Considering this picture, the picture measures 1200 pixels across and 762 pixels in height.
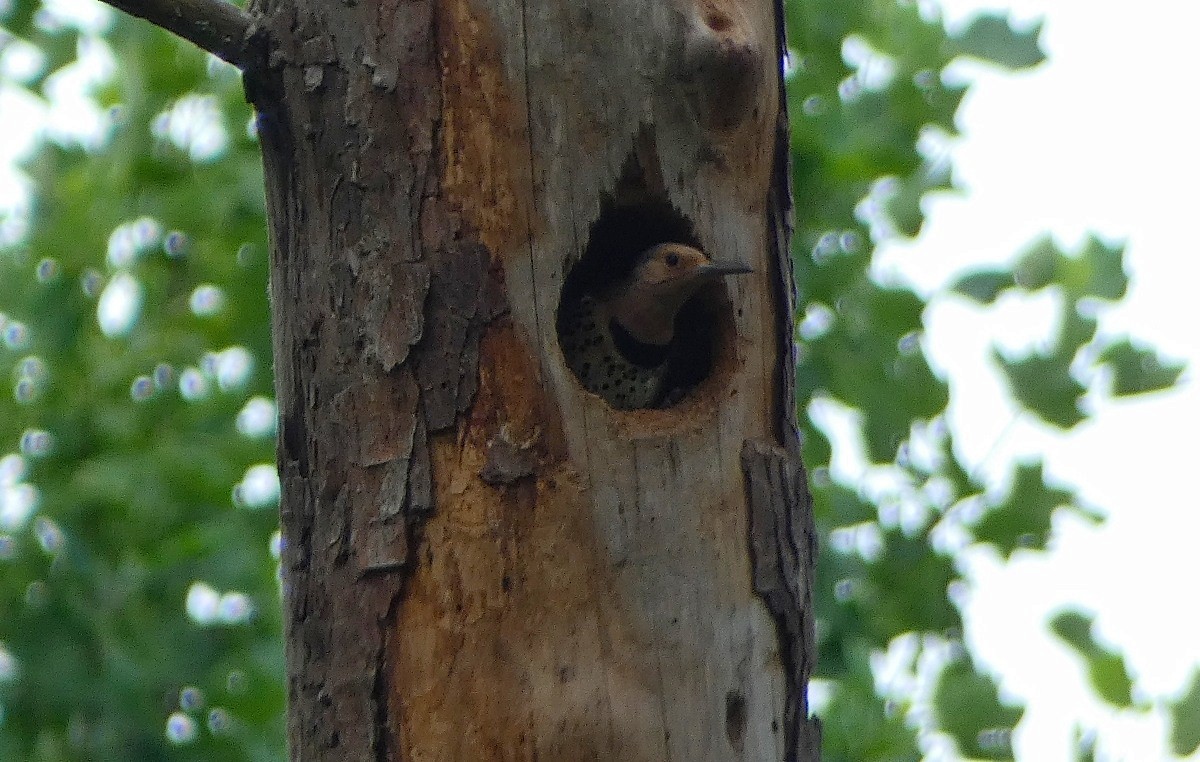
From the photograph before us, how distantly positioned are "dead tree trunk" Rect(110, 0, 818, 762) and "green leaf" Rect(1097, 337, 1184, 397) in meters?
2.46

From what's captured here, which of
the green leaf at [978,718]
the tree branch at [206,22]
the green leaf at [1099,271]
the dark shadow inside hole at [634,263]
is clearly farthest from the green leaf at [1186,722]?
the tree branch at [206,22]

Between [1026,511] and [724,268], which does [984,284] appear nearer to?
[1026,511]

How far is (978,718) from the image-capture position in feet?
16.7

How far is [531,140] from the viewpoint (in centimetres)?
308

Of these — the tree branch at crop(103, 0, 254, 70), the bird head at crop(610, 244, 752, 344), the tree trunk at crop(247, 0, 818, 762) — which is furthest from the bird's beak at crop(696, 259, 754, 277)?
the tree branch at crop(103, 0, 254, 70)

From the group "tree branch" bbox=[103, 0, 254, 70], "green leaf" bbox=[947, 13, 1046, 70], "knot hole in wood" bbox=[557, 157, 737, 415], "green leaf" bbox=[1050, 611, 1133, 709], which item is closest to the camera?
"tree branch" bbox=[103, 0, 254, 70]

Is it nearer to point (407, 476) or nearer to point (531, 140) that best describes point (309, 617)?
point (407, 476)

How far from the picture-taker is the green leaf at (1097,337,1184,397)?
5.29 metres

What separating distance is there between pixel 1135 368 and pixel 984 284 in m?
0.57

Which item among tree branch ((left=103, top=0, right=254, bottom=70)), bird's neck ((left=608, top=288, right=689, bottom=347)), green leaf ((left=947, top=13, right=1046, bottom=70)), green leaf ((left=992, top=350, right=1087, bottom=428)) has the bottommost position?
green leaf ((left=992, top=350, right=1087, bottom=428))

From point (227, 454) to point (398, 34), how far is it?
3.19 metres

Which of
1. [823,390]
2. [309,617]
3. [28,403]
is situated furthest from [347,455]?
[28,403]

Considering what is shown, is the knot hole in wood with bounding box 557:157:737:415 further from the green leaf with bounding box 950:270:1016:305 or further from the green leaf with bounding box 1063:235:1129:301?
the green leaf with bounding box 1063:235:1129:301

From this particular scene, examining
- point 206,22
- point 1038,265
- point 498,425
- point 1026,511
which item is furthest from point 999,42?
point 206,22
